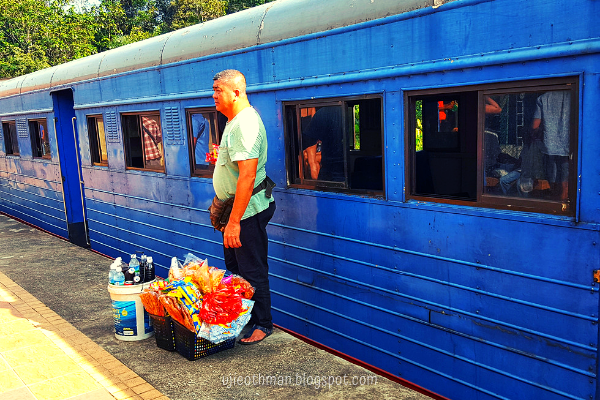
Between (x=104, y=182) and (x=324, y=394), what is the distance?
17.7ft

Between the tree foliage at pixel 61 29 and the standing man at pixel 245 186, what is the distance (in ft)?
87.9

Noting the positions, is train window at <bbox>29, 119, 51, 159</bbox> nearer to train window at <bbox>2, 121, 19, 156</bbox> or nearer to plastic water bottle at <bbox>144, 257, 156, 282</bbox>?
train window at <bbox>2, 121, 19, 156</bbox>

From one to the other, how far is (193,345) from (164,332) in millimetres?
353

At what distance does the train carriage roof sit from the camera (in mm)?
3779

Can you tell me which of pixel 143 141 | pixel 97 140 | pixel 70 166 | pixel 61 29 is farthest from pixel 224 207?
pixel 61 29

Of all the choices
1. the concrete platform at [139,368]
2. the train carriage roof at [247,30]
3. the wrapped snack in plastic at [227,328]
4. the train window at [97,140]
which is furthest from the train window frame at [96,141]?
the wrapped snack in plastic at [227,328]

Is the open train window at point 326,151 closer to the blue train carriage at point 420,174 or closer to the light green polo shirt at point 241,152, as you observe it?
the blue train carriage at point 420,174

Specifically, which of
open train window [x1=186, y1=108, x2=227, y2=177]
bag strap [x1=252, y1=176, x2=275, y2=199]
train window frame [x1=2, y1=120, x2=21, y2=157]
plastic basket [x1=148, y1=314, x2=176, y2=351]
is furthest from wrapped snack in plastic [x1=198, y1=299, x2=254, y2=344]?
train window frame [x1=2, y1=120, x2=21, y2=157]

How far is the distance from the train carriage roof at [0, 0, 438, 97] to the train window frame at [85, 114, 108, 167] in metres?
0.60

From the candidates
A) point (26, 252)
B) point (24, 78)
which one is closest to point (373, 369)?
point (26, 252)

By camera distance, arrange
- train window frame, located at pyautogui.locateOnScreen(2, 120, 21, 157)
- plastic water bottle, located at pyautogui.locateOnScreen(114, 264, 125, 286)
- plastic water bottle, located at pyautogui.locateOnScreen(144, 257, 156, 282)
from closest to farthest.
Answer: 1. plastic water bottle, located at pyautogui.locateOnScreen(114, 264, 125, 286)
2. plastic water bottle, located at pyautogui.locateOnScreen(144, 257, 156, 282)
3. train window frame, located at pyautogui.locateOnScreen(2, 120, 21, 157)

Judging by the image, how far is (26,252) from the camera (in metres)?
8.52

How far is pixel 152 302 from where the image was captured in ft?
14.0

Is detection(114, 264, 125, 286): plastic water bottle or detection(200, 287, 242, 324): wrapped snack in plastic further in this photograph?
detection(114, 264, 125, 286): plastic water bottle
